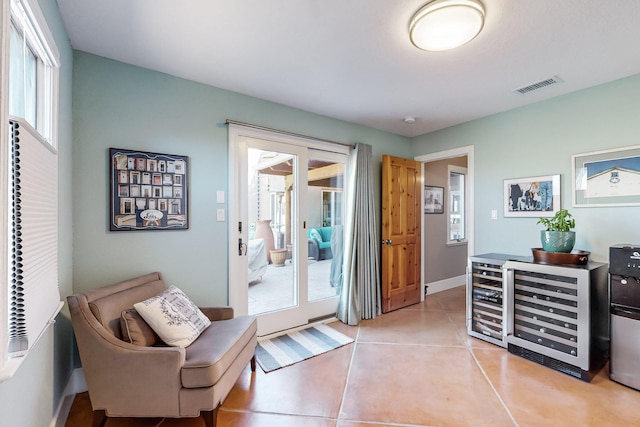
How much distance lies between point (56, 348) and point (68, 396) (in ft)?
1.40

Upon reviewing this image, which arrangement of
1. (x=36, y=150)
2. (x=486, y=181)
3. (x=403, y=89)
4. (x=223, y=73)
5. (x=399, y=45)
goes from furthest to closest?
(x=486, y=181)
(x=403, y=89)
(x=223, y=73)
(x=399, y=45)
(x=36, y=150)

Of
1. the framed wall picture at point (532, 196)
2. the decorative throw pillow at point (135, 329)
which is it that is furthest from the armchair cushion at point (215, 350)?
the framed wall picture at point (532, 196)

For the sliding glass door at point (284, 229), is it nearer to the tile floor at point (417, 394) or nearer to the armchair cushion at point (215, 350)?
the armchair cushion at point (215, 350)

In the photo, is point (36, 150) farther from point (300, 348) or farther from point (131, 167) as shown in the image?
point (300, 348)

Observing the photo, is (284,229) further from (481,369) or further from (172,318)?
(481,369)

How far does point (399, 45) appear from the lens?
196 centimetres

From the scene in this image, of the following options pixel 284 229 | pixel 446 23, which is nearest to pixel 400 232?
pixel 284 229

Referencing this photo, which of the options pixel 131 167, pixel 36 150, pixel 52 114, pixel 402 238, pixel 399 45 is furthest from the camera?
pixel 402 238

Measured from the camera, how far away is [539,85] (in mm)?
2545

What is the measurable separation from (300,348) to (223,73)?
99.3 inches

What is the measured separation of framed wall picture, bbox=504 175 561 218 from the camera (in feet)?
9.32

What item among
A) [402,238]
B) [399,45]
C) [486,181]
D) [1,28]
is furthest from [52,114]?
[486,181]

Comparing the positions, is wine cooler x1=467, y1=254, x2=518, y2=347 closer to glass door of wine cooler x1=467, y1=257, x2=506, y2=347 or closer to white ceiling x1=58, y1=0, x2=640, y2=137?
glass door of wine cooler x1=467, y1=257, x2=506, y2=347

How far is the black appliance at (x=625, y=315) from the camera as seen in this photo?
A: 2.01 metres
